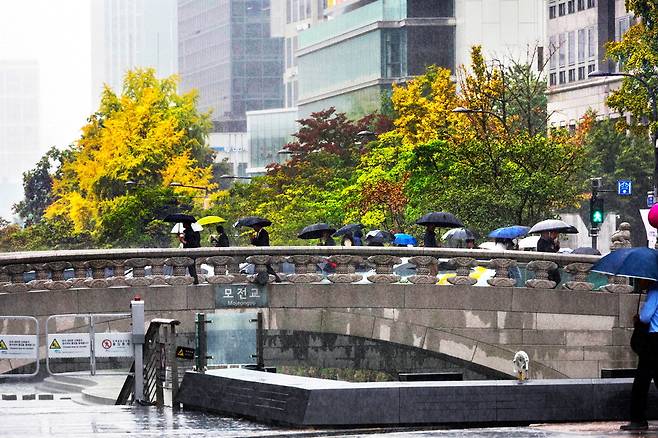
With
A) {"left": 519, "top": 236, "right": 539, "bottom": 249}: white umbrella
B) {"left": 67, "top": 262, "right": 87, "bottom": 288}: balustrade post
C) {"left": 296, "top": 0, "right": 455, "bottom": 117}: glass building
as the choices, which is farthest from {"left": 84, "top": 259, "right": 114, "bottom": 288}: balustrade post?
{"left": 296, "top": 0, "right": 455, "bottom": 117}: glass building

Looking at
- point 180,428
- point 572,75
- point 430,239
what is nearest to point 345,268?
point 430,239

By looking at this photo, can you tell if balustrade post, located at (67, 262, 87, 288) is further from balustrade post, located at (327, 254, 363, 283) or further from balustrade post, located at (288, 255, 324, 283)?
balustrade post, located at (327, 254, 363, 283)

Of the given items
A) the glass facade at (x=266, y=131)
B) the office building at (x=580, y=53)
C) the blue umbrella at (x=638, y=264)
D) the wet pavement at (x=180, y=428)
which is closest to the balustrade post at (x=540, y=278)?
the wet pavement at (x=180, y=428)

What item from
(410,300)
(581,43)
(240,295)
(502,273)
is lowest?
(410,300)

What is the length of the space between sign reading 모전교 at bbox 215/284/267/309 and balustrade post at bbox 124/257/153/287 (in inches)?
65.5

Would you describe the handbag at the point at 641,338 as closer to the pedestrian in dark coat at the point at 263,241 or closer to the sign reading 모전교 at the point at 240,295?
the sign reading 모전교 at the point at 240,295

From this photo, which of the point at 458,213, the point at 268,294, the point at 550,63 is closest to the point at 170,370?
the point at 268,294

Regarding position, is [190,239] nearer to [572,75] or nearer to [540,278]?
[540,278]

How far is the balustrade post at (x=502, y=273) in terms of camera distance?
40.2 metres

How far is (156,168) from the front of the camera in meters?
96.5

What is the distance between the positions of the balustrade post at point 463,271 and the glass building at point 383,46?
244 feet

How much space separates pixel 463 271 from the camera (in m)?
40.7

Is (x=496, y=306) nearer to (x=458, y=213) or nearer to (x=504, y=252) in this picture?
(x=504, y=252)

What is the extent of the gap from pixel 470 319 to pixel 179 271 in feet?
22.4
